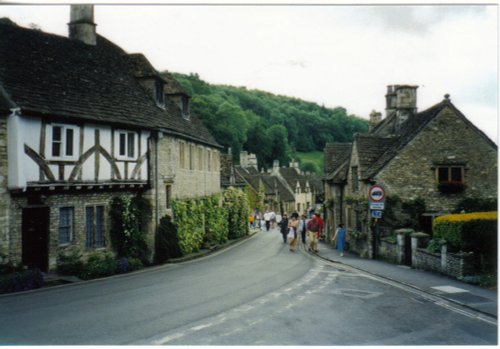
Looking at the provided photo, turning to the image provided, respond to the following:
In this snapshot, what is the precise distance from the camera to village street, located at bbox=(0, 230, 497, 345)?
27.7ft

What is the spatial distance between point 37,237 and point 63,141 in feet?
11.2

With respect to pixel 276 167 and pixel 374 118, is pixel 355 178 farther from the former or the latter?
pixel 276 167

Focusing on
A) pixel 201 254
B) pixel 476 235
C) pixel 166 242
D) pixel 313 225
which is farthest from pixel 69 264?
pixel 476 235

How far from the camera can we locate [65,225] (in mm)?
16812

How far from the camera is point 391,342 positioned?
8.32 metres

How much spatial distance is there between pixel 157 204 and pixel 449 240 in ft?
39.9

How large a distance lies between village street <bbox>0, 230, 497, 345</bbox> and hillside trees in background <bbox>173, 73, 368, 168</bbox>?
847 centimetres

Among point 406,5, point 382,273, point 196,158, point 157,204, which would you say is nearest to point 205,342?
point 406,5

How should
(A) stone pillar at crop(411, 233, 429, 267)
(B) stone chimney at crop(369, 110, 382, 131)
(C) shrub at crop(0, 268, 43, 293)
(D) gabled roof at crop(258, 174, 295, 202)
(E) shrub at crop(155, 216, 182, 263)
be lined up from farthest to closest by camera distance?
1. (D) gabled roof at crop(258, 174, 295, 202)
2. (B) stone chimney at crop(369, 110, 382, 131)
3. (E) shrub at crop(155, 216, 182, 263)
4. (A) stone pillar at crop(411, 233, 429, 267)
5. (C) shrub at crop(0, 268, 43, 293)

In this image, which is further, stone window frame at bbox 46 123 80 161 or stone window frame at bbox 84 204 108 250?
stone window frame at bbox 84 204 108 250

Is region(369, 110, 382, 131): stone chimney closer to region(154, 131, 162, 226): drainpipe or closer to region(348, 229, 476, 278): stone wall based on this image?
region(348, 229, 476, 278): stone wall

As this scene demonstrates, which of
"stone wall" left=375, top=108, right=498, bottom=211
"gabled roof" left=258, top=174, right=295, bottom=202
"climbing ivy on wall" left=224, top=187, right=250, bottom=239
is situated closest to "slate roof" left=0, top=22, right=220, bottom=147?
"stone wall" left=375, top=108, right=498, bottom=211

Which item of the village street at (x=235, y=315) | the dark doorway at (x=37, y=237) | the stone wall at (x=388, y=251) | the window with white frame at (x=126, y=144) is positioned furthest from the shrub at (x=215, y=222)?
the village street at (x=235, y=315)

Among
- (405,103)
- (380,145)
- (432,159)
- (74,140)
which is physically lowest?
(432,159)
